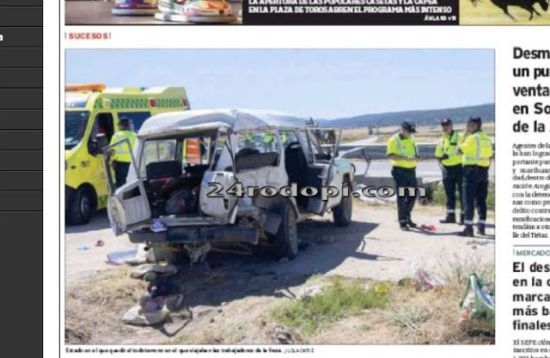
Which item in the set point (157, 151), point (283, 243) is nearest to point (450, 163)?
point (283, 243)

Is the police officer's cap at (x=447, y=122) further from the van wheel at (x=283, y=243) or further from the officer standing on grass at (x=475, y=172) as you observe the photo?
the van wheel at (x=283, y=243)

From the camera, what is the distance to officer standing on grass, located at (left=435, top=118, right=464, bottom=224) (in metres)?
5.86

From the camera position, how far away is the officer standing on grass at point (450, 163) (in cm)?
586

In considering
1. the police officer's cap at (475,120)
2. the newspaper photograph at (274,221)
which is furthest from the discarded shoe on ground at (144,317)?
the police officer's cap at (475,120)

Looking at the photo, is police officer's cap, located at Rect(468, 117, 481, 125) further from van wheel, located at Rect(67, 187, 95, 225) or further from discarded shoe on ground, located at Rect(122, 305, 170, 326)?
van wheel, located at Rect(67, 187, 95, 225)

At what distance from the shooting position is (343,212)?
625cm

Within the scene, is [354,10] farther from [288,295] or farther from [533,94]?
[288,295]

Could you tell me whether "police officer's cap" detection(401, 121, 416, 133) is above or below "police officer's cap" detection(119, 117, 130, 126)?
below

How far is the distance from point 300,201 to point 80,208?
1385mm

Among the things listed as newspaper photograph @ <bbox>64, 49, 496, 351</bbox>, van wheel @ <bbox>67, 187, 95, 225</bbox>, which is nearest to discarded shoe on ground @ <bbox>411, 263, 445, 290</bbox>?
newspaper photograph @ <bbox>64, 49, 496, 351</bbox>

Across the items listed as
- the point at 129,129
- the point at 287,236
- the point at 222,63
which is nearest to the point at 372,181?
the point at 287,236

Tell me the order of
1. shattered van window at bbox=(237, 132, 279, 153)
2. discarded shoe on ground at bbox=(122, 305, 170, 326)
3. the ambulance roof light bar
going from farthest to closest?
shattered van window at bbox=(237, 132, 279, 153) < discarded shoe on ground at bbox=(122, 305, 170, 326) < the ambulance roof light bar

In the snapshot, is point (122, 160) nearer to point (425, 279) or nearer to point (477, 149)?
point (425, 279)
